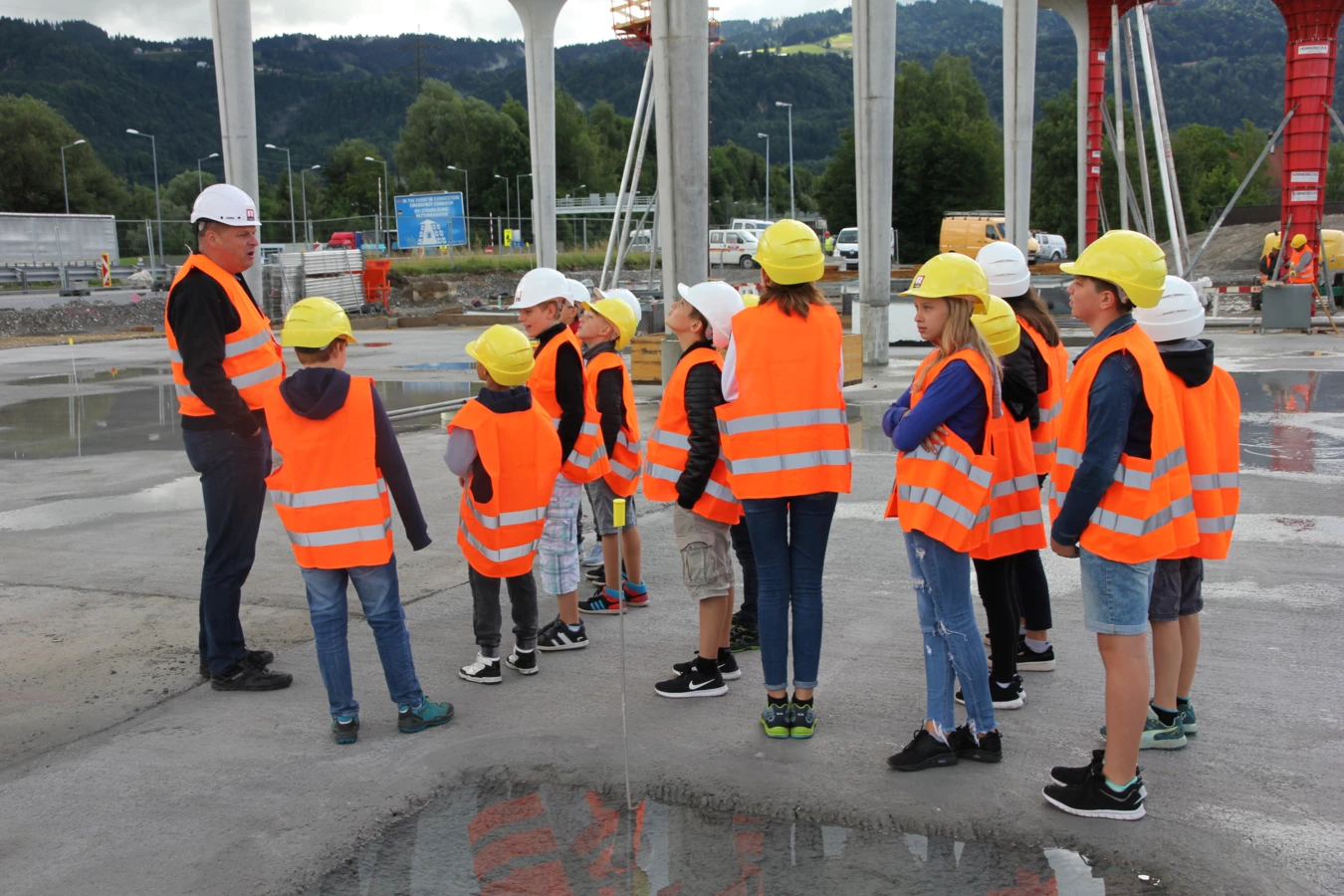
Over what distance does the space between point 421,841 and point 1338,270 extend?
3130 centimetres

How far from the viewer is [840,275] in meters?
47.3

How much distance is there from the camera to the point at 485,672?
17.4 feet

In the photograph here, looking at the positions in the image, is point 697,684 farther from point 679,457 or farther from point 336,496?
point 336,496

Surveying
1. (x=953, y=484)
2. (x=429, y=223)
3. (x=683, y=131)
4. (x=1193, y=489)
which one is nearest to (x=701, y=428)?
(x=953, y=484)

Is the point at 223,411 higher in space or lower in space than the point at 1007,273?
lower

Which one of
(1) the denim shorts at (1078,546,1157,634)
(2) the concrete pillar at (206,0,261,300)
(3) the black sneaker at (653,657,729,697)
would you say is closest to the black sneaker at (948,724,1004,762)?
(1) the denim shorts at (1078,546,1157,634)

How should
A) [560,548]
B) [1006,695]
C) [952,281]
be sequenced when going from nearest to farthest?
[952,281] < [1006,695] < [560,548]

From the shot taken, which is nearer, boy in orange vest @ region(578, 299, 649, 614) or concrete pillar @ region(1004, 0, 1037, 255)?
boy in orange vest @ region(578, 299, 649, 614)

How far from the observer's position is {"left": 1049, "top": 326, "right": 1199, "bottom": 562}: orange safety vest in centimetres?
375

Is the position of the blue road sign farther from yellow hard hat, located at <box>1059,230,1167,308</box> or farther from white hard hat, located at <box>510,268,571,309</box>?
yellow hard hat, located at <box>1059,230,1167,308</box>

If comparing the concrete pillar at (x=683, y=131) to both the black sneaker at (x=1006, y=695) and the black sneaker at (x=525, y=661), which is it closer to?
the black sneaker at (x=525, y=661)

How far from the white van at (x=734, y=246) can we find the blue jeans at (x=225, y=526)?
48.4m

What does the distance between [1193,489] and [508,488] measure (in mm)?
2822

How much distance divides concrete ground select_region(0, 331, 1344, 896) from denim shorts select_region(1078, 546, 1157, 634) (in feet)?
2.21
